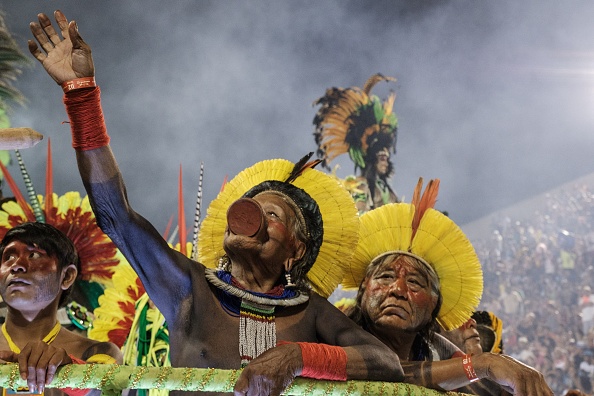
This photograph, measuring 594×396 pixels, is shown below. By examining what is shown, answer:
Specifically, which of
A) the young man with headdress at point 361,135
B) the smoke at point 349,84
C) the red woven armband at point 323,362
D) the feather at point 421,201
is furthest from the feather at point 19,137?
the smoke at point 349,84

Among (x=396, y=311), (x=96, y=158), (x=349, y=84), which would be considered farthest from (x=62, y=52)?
(x=349, y=84)

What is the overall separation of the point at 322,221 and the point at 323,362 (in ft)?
2.83

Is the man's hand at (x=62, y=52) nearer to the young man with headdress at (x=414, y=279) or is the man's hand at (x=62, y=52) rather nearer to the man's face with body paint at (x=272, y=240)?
the man's face with body paint at (x=272, y=240)

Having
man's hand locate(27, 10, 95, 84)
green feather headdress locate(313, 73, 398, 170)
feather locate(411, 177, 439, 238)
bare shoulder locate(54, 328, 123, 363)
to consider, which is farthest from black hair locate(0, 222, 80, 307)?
green feather headdress locate(313, 73, 398, 170)

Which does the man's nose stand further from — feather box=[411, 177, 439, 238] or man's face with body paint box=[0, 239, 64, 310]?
feather box=[411, 177, 439, 238]

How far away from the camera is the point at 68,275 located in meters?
2.77

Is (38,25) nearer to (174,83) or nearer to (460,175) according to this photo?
(174,83)

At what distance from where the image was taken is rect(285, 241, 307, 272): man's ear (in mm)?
2600

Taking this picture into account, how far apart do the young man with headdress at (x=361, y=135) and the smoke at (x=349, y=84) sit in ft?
22.1

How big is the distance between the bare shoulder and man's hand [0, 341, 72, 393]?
865mm

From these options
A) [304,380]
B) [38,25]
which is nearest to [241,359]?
Result: [304,380]

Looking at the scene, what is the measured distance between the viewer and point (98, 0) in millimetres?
16203

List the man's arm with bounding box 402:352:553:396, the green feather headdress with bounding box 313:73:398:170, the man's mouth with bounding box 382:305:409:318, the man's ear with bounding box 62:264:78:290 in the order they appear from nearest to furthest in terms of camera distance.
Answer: the man's arm with bounding box 402:352:553:396 → the man's ear with bounding box 62:264:78:290 → the man's mouth with bounding box 382:305:409:318 → the green feather headdress with bounding box 313:73:398:170

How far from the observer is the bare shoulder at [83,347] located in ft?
8.74
